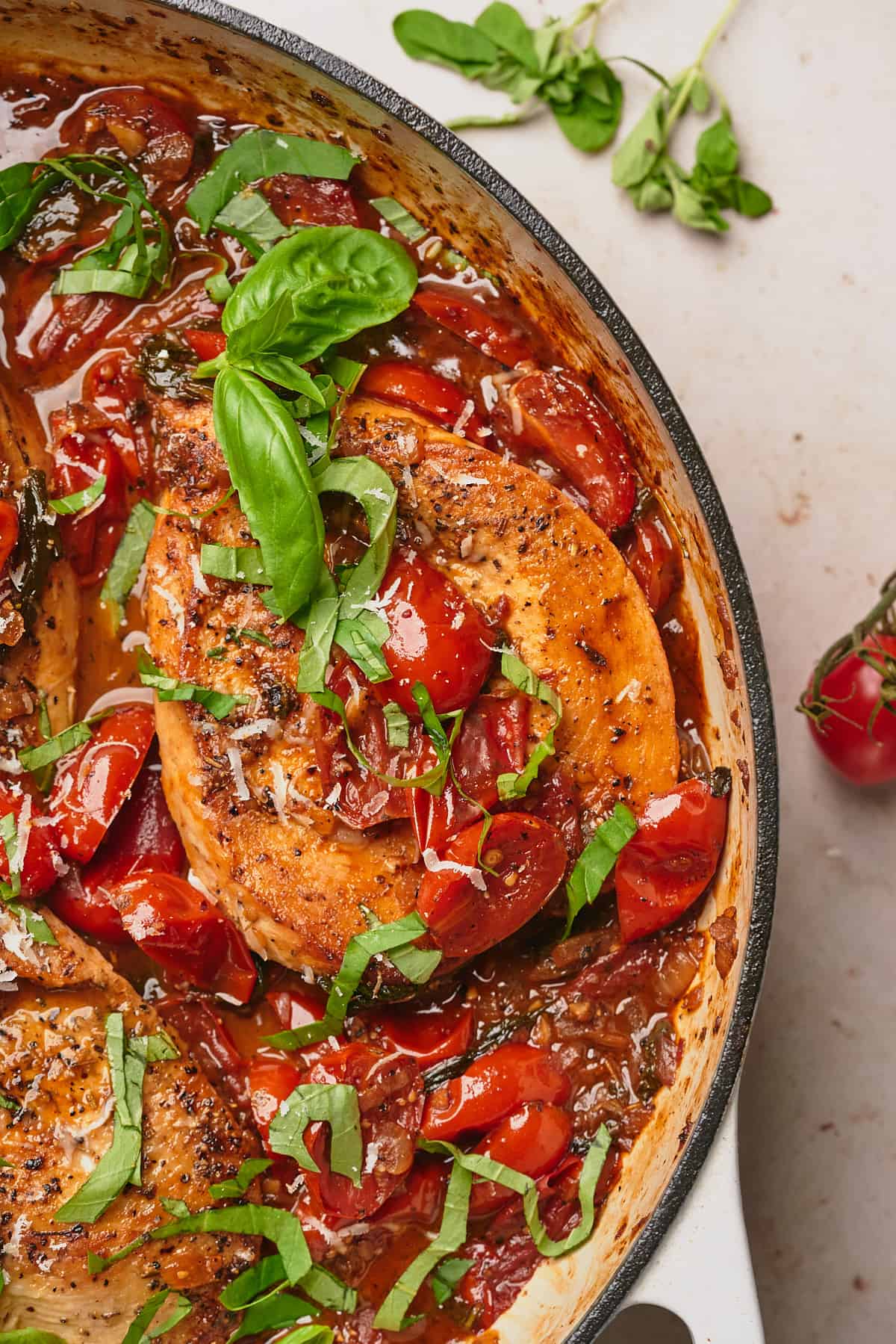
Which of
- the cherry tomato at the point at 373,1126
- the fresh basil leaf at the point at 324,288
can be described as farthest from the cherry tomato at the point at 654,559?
the cherry tomato at the point at 373,1126

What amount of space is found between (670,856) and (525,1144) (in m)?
0.78

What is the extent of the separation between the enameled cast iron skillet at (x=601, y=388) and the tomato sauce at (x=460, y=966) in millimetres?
71

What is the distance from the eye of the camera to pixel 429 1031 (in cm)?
293

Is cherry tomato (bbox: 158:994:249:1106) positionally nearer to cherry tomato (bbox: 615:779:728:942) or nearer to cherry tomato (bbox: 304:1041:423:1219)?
cherry tomato (bbox: 304:1041:423:1219)

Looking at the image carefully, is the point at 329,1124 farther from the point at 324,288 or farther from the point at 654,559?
the point at 324,288

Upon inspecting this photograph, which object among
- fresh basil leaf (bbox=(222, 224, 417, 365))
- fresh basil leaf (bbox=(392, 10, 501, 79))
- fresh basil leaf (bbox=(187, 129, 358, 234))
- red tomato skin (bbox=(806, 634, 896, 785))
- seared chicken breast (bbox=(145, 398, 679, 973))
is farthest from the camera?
fresh basil leaf (bbox=(392, 10, 501, 79))

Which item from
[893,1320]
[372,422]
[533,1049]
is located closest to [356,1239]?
[533,1049]

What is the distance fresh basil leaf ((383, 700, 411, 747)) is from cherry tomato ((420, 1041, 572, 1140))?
2.73 feet

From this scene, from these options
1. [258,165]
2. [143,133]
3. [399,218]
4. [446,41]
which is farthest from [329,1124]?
[446,41]

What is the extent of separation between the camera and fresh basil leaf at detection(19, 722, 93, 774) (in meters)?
2.84

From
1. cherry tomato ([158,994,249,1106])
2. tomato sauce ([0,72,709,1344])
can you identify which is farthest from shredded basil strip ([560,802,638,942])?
cherry tomato ([158,994,249,1106])

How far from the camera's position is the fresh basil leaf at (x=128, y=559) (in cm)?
297

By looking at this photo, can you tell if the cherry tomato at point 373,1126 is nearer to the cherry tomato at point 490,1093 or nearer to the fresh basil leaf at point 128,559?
the cherry tomato at point 490,1093

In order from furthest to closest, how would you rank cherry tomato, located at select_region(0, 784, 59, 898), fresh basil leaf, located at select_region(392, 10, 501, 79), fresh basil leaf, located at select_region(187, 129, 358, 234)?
fresh basil leaf, located at select_region(392, 10, 501, 79) → fresh basil leaf, located at select_region(187, 129, 358, 234) → cherry tomato, located at select_region(0, 784, 59, 898)
